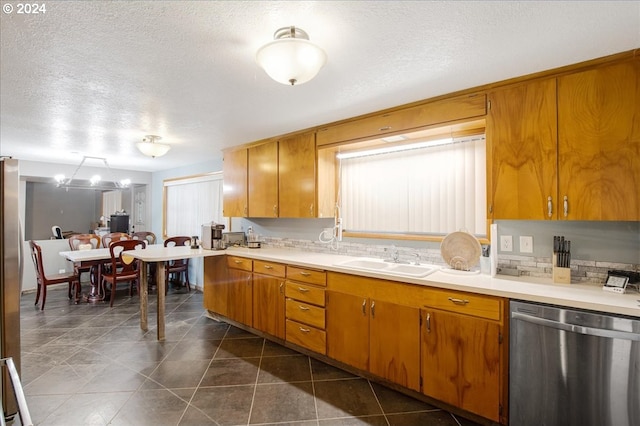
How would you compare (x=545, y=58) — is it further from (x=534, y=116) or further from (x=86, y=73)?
(x=86, y=73)

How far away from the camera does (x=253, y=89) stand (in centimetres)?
219

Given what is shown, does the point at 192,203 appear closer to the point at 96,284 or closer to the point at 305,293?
the point at 96,284

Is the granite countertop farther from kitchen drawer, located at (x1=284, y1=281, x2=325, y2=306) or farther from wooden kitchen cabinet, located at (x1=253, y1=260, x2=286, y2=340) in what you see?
wooden kitchen cabinet, located at (x1=253, y1=260, x2=286, y2=340)

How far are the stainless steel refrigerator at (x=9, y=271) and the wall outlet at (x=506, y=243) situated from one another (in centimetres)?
334

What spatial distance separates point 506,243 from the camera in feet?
7.39

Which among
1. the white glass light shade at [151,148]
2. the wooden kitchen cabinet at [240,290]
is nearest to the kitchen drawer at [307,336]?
the wooden kitchen cabinet at [240,290]

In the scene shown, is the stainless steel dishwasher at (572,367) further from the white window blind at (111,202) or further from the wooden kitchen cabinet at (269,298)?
the white window blind at (111,202)

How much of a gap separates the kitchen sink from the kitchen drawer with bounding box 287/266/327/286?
0.58ft

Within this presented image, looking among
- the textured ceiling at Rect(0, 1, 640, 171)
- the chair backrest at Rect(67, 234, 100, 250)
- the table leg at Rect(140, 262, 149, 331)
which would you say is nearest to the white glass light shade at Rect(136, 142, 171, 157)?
the textured ceiling at Rect(0, 1, 640, 171)

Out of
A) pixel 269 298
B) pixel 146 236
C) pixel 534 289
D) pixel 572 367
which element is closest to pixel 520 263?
pixel 534 289

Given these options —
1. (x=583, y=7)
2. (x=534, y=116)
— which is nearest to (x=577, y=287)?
(x=534, y=116)

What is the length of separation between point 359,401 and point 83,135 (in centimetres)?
A: 394

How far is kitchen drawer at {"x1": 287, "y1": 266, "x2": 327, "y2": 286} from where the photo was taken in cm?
259

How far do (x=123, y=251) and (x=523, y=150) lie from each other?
493 cm
